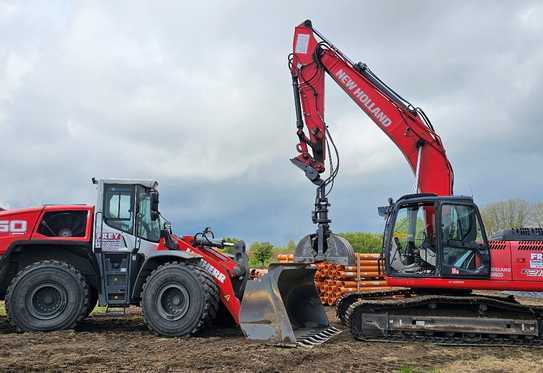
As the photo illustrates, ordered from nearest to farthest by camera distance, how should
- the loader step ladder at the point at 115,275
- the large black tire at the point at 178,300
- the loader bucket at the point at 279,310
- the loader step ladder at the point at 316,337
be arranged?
the loader bucket at the point at 279,310 → the loader step ladder at the point at 316,337 → the large black tire at the point at 178,300 → the loader step ladder at the point at 115,275

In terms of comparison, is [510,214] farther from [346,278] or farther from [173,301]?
[173,301]

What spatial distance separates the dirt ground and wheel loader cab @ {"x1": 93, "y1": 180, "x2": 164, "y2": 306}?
868 millimetres

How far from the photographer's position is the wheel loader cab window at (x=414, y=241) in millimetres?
9578

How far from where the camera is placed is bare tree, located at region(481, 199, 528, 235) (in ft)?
74.4

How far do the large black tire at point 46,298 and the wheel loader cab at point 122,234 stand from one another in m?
0.48

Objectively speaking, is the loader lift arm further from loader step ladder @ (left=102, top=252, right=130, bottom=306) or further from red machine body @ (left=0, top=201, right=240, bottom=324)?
loader step ladder @ (left=102, top=252, right=130, bottom=306)

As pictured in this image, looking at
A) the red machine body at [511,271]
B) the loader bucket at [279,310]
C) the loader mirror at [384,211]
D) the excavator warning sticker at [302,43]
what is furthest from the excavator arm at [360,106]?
the loader bucket at [279,310]

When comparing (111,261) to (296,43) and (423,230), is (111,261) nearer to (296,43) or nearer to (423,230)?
(423,230)

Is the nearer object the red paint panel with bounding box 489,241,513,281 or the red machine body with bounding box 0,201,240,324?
the red paint panel with bounding box 489,241,513,281

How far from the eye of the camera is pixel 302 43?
12688mm

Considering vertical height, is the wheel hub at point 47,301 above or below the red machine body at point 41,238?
below

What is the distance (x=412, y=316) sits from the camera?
9445 millimetres

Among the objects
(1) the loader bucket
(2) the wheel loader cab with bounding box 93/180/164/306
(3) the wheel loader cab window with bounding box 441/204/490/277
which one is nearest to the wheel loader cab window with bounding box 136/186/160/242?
(2) the wheel loader cab with bounding box 93/180/164/306

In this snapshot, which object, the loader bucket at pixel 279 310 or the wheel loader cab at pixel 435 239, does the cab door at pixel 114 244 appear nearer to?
the loader bucket at pixel 279 310
